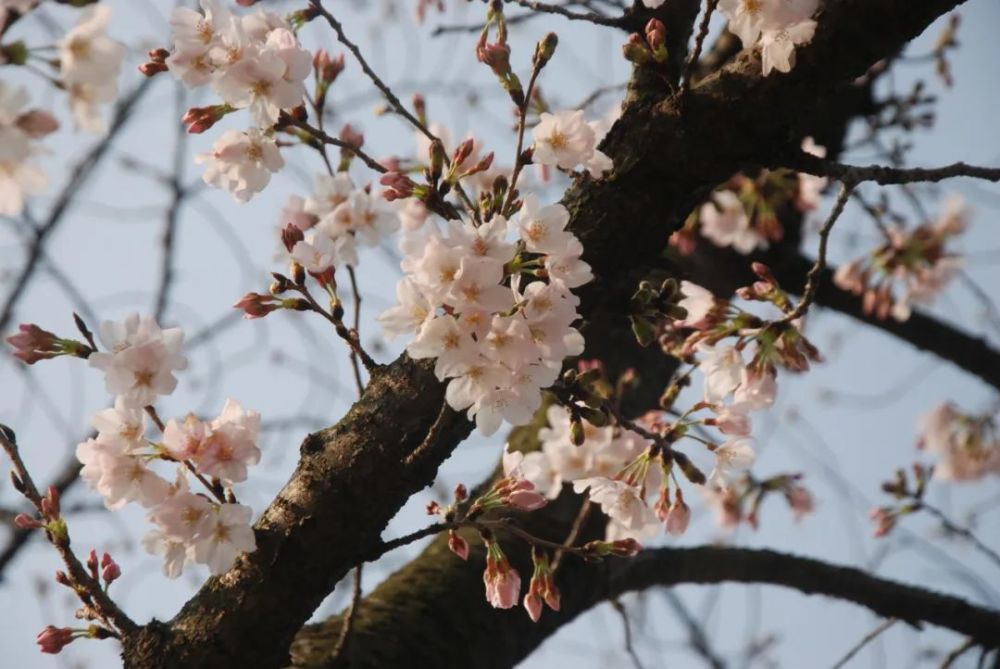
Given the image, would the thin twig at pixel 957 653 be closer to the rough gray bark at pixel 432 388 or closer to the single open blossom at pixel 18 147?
the rough gray bark at pixel 432 388

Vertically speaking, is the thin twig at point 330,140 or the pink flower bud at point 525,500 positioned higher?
the thin twig at point 330,140

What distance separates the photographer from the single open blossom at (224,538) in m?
1.16

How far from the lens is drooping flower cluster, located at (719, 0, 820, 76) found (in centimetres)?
122

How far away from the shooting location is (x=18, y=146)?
0.89m

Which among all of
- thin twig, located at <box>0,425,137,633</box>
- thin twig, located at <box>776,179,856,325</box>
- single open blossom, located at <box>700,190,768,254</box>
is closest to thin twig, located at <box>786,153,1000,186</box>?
thin twig, located at <box>776,179,856,325</box>

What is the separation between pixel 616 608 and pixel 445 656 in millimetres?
469

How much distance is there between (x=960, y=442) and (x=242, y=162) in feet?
10.6

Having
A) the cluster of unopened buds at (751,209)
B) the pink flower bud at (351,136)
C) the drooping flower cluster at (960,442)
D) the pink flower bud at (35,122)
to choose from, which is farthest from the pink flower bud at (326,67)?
the drooping flower cluster at (960,442)

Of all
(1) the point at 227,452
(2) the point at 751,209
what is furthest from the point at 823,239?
(2) the point at 751,209

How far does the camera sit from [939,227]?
3.58m

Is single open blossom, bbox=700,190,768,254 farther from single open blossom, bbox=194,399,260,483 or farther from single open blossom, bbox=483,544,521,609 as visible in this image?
single open blossom, bbox=194,399,260,483

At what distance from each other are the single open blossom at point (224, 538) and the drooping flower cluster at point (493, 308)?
0.31m

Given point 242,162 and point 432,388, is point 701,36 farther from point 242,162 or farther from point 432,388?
point 242,162

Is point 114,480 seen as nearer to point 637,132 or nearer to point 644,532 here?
point 637,132
